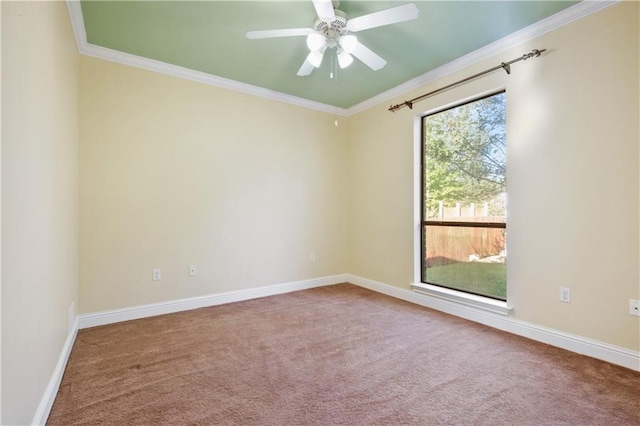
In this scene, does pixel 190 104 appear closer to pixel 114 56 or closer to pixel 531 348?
pixel 114 56

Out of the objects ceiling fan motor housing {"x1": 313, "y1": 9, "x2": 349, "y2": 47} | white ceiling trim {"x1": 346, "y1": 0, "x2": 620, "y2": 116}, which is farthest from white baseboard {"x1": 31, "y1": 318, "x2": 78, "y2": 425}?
white ceiling trim {"x1": 346, "y1": 0, "x2": 620, "y2": 116}

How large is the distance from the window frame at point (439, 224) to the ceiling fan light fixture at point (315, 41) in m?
1.71

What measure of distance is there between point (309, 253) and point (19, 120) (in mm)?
3370

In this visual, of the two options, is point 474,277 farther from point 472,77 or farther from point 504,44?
point 504,44

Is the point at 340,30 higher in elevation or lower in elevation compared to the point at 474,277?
higher

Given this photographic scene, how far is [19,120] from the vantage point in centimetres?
124

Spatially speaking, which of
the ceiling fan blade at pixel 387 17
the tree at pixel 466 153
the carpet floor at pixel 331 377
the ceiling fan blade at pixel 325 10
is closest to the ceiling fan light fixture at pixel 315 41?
the ceiling fan blade at pixel 325 10

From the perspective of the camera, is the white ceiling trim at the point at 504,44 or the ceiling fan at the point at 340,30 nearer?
the ceiling fan at the point at 340,30

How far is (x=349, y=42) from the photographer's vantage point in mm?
2258

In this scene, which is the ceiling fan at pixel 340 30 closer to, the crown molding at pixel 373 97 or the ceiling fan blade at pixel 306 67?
the ceiling fan blade at pixel 306 67

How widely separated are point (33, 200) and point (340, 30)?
2.17 meters

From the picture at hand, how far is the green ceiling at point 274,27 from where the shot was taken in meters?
2.28

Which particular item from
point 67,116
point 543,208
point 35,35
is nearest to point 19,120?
point 35,35

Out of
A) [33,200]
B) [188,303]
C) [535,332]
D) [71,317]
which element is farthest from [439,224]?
[71,317]
